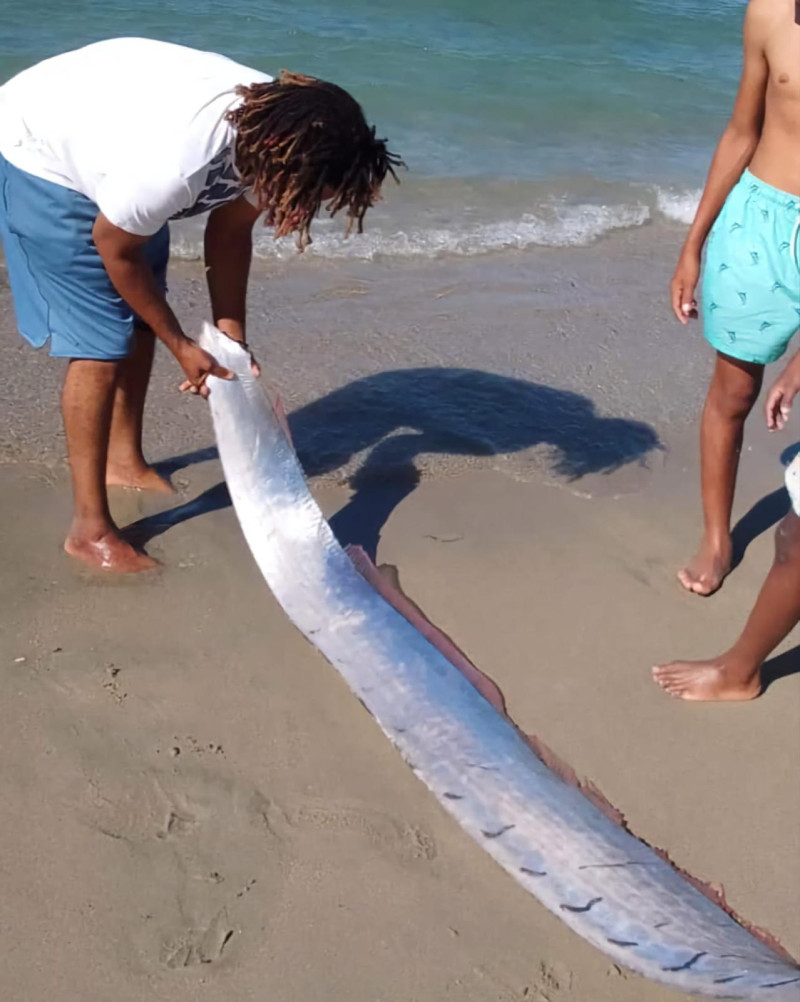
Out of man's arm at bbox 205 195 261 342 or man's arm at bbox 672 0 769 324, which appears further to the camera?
man's arm at bbox 205 195 261 342

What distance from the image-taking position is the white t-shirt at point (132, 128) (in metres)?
2.70

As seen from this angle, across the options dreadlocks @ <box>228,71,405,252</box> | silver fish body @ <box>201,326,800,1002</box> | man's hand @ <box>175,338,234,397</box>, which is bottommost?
silver fish body @ <box>201,326,800,1002</box>

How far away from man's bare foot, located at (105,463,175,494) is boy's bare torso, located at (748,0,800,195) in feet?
7.15

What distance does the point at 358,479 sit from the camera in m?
4.04

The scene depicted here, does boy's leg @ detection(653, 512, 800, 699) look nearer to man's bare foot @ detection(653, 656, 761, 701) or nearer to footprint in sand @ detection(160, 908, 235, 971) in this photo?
man's bare foot @ detection(653, 656, 761, 701)

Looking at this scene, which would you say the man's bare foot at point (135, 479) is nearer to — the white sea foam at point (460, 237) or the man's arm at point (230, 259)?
the man's arm at point (230, 259)

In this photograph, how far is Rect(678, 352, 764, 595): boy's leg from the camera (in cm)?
340

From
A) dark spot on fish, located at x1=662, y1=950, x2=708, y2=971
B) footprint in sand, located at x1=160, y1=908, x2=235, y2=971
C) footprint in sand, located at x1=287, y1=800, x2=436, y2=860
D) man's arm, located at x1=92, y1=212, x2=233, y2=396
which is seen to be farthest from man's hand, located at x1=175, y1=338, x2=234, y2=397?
dark spot on fish, located at x1=662, y1=950, x2=708, y2=971

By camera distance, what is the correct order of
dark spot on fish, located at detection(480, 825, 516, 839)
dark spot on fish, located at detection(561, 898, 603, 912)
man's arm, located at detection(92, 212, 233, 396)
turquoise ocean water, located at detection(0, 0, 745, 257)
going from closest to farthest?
dark spot on fish, located at detection(561, 898, 603, 912)
dark spot on fish, located at detection(480, 825, 516, 839)
man's arm, located at detection(92, 212, 233, 396)
turquoise ocean water, located at detection(0, 0, 745, 257)

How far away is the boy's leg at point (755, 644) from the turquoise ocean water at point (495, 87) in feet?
11.6

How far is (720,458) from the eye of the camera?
11.6 ft

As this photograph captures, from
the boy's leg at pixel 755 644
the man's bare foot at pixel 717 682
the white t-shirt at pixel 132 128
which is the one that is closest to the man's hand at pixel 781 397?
the boy's leg at pixel 755 644

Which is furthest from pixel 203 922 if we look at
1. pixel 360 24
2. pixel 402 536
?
pixel 360 24

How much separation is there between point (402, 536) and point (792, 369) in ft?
4.81
